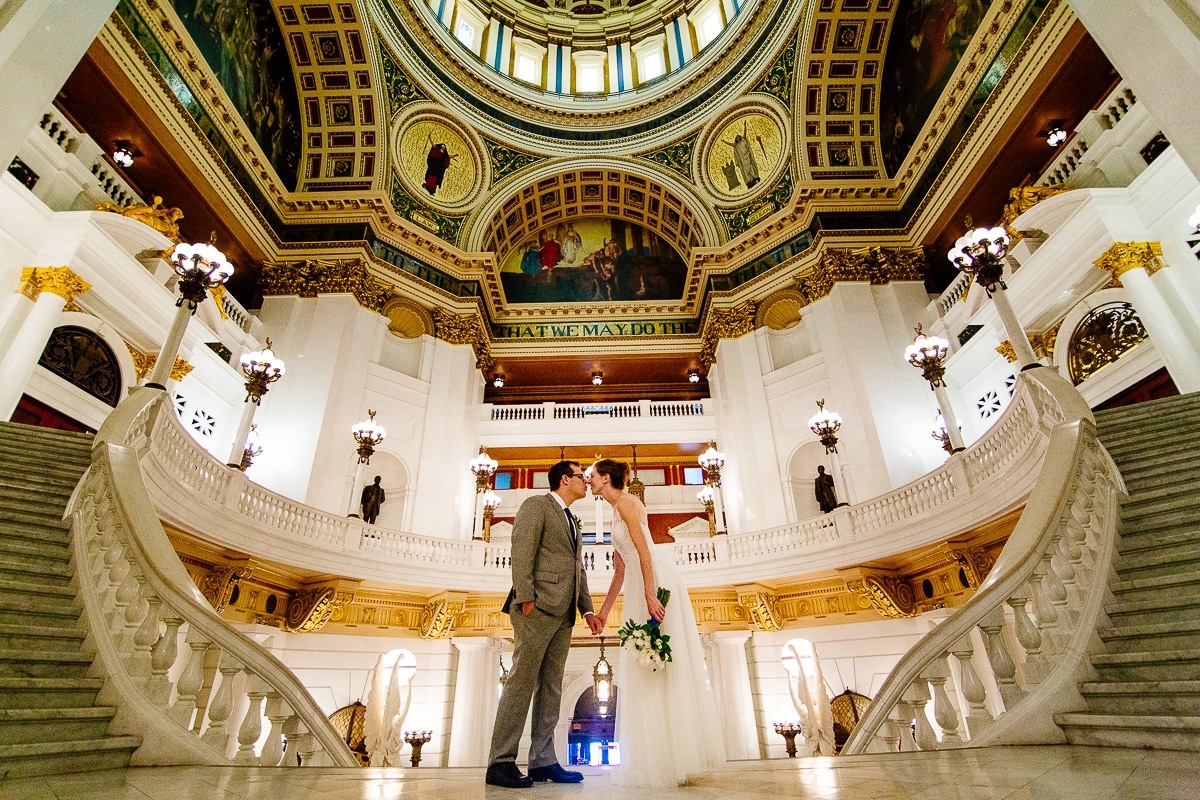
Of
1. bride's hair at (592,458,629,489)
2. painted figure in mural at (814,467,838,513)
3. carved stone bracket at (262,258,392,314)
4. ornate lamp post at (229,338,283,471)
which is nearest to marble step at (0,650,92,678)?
bride's hair at (592,458,629,489)

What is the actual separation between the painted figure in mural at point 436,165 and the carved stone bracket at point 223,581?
532 inches

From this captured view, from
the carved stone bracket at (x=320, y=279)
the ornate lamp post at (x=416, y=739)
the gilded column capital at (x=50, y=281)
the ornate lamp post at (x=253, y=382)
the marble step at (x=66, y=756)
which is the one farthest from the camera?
the carved stone bracket at (x=320, y=279)

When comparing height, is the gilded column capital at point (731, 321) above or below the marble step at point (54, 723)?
above

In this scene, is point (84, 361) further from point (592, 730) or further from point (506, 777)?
point (592, 730)

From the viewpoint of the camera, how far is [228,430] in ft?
42.1

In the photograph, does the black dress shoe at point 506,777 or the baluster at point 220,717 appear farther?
the baluster at point 220,717

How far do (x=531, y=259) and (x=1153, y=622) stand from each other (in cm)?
2037

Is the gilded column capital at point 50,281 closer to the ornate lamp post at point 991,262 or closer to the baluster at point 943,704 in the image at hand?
the baluster at point 943,704

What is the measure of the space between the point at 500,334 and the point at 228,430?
364 inches

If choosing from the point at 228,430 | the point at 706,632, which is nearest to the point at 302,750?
the point at 706,632

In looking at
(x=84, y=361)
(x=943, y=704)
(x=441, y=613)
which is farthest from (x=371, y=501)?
(x=943, y=704)

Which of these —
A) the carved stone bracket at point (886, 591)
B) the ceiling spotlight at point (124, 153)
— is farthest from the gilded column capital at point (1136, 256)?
the ceiling spotlight at point (124, 153)

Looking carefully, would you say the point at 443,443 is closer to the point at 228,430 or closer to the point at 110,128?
the point at 228,430

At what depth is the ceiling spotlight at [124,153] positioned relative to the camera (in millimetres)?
→ 11109
